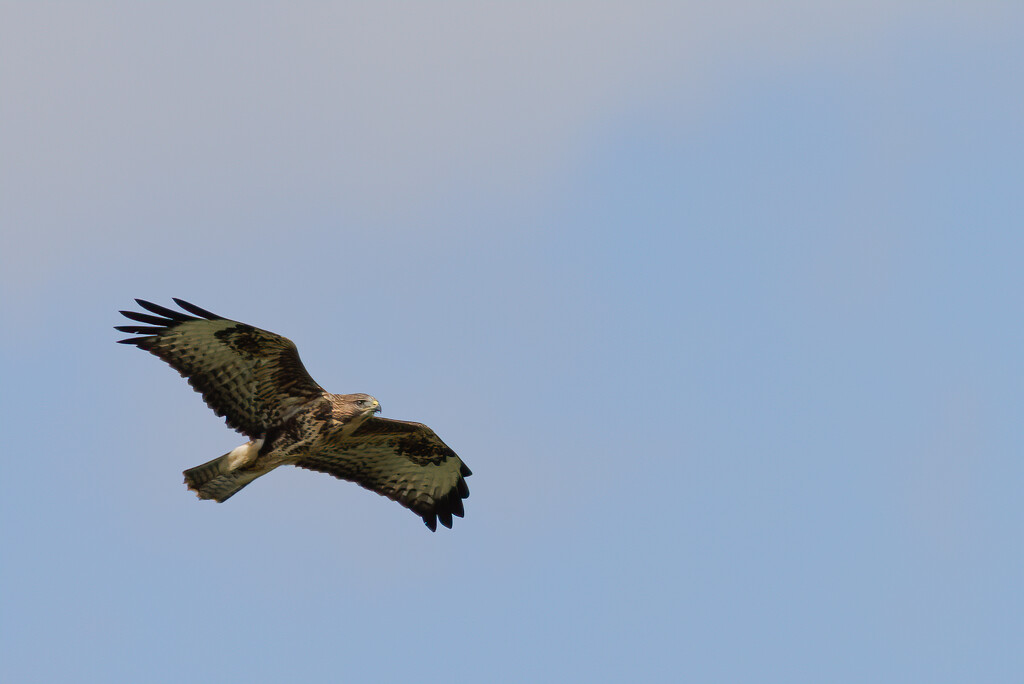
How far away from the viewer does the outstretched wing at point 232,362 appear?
539 inches

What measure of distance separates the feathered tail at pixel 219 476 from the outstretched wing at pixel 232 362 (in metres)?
0.36

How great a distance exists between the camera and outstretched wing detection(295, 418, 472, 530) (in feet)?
49.2

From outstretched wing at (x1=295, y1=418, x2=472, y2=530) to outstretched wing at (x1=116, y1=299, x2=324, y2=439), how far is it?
117 cm

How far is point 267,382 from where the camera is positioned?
1391cm

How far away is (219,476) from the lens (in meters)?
13.7

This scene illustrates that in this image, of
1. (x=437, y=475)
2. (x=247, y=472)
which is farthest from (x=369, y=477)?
(x=247, y=472)

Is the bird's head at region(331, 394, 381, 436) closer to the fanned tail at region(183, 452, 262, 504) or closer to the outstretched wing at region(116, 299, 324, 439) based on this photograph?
the outstretched wing at region(116, 299, 324, 439)

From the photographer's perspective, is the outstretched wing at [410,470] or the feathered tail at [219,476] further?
the outstretched wing at [410,470]

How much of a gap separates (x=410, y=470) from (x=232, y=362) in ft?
8.38

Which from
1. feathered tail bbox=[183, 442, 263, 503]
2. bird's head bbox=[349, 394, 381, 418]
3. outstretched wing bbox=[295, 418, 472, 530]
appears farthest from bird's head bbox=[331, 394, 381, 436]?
outstretched wing bbox=[295, 418, 472, 530]

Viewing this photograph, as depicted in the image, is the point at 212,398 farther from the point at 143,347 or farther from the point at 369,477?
the point at 369,477

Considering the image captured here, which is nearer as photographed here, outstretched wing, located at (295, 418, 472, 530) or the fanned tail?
the fanned tail

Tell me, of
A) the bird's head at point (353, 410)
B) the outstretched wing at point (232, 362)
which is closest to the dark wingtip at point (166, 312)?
the outstretched wing at point (232, 362)

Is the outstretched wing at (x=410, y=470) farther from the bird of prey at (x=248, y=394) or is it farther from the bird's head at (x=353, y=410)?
the bird's head at (x=353, y=410)
